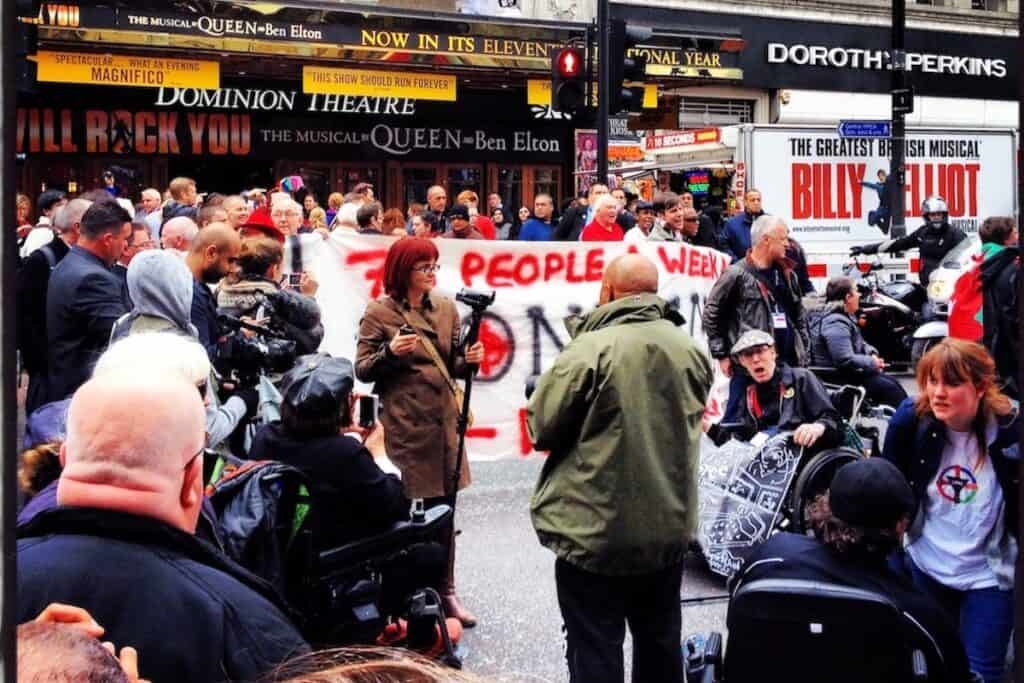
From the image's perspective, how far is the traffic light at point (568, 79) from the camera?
13633 millimetres

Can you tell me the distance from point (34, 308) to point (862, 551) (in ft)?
15.7

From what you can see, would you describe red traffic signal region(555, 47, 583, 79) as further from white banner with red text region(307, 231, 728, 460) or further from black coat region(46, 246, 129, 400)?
black coat region(46, 246, 129, 400)

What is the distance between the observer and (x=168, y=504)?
2.33m

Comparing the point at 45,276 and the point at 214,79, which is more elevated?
the point at 214,79

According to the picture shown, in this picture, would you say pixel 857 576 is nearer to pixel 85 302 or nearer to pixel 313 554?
pixel 313 554

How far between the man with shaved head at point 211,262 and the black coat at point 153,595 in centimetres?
369

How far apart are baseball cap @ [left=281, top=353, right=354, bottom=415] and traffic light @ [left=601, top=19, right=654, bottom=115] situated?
30.1 feet

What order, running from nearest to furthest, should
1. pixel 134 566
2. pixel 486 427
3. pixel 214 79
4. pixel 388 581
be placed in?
pixel 134 566, pixel 388 581, pixel 486 427, pixel 214 79

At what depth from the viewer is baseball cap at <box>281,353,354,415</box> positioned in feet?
15.0

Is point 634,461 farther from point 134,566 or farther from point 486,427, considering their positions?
point 486,427

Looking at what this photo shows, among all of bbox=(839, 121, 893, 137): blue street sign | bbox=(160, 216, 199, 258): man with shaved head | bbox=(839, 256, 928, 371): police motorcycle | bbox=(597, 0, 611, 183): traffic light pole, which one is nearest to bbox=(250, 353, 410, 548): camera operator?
bbox=(160, 216, 199, 258): man with shaved head

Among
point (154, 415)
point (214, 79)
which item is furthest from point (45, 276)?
point (214, 79)

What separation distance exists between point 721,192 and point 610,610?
1749 centimetres

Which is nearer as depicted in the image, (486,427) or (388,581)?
(388,581)
